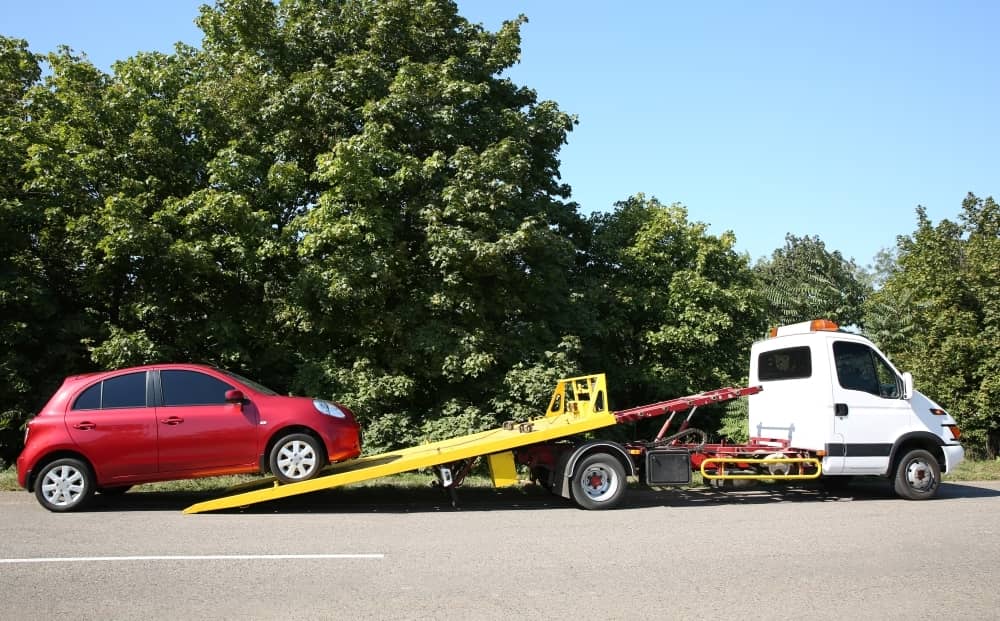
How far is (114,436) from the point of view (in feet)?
31.6

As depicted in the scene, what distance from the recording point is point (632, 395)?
23.8 meters

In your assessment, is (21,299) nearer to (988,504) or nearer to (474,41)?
(474,41)

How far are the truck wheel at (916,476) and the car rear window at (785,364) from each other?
191 cm

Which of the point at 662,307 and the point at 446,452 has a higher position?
the point at 662,307

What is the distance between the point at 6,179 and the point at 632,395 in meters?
→ 16.9

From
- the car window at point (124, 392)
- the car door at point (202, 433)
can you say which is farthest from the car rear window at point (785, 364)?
the car window at point (124, 392)

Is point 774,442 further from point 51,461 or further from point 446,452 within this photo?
point 51,461

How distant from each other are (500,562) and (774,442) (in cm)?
616

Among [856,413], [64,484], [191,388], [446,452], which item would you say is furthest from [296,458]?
[856,413]

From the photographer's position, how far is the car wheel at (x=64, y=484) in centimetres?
965

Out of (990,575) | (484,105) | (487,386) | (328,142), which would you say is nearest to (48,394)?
(328,142)

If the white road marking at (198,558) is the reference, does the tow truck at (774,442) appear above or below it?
above

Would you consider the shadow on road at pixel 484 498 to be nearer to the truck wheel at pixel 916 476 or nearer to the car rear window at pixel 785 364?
the truck wheel at pixel 916 476

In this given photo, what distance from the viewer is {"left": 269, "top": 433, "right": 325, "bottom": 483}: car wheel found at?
9727 millimetres
